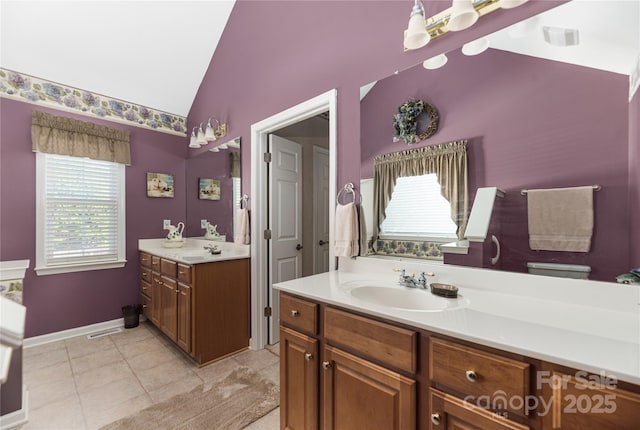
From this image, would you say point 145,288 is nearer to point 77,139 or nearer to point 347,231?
point 77,139

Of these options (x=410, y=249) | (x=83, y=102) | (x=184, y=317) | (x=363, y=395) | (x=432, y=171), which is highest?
(x=83, y=102)

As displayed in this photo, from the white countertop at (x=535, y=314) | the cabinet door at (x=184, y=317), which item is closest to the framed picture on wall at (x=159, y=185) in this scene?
the cabinet door at (x=184, y=317)

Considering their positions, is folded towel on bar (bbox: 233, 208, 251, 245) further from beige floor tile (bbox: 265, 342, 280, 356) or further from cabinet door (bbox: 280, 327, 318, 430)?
cabinet door (bbox: 280, 327, 318, 430)

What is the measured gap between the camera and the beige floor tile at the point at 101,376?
202 centimetres

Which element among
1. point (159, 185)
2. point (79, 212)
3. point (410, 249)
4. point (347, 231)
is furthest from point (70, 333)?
point (410, 249)

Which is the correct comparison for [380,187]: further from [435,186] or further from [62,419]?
[62,419]

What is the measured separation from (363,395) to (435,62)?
1.70 metres

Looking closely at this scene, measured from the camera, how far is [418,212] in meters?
1.61

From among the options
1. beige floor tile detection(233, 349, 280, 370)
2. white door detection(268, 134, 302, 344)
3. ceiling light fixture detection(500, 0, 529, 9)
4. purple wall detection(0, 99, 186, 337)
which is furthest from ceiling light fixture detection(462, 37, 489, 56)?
purple wall detection(0, 99, 186, 337)

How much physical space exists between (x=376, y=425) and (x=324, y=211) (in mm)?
2496

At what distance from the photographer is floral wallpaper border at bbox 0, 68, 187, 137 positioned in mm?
2590

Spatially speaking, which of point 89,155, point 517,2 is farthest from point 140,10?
point 517,2

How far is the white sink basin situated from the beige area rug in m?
1.07

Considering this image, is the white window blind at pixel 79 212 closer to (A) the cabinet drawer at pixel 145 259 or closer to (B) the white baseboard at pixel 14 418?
(A) the cabinet drawer at pixel 145 259
